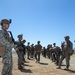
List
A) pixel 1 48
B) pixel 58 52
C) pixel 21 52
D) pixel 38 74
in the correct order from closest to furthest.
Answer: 1. pixel 1 48
2. pixel 38 74
3. pixel 21 52
4. pixel 58 52

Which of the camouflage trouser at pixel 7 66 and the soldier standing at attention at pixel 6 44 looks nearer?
the soldier standing at attention at pixel 6 44

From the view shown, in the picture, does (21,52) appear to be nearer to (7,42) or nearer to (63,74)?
(63,74)

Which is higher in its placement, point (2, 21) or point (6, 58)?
point (2, 21)

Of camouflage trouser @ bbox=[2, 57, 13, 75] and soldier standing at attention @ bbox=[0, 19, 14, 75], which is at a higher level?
soldier standing at attention @ bbox=[0, 19, 14, 75]

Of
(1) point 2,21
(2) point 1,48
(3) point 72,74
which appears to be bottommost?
(3) point 72,74

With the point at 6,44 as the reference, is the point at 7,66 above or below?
below

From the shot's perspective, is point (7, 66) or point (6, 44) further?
point (7, 66)

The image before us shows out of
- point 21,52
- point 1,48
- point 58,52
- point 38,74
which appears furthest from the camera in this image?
point 58,52

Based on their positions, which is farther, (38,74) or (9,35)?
(38,74)

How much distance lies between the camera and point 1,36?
289 inches

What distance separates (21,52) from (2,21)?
7763mm

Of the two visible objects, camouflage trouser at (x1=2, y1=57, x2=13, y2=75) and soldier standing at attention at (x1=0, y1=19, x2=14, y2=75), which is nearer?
soldier standing at attention at (x1=0, y1=19, x2=14, y2=75)

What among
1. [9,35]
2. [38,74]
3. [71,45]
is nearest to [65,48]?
[71,45]

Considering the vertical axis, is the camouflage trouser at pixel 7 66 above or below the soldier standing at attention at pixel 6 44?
below
